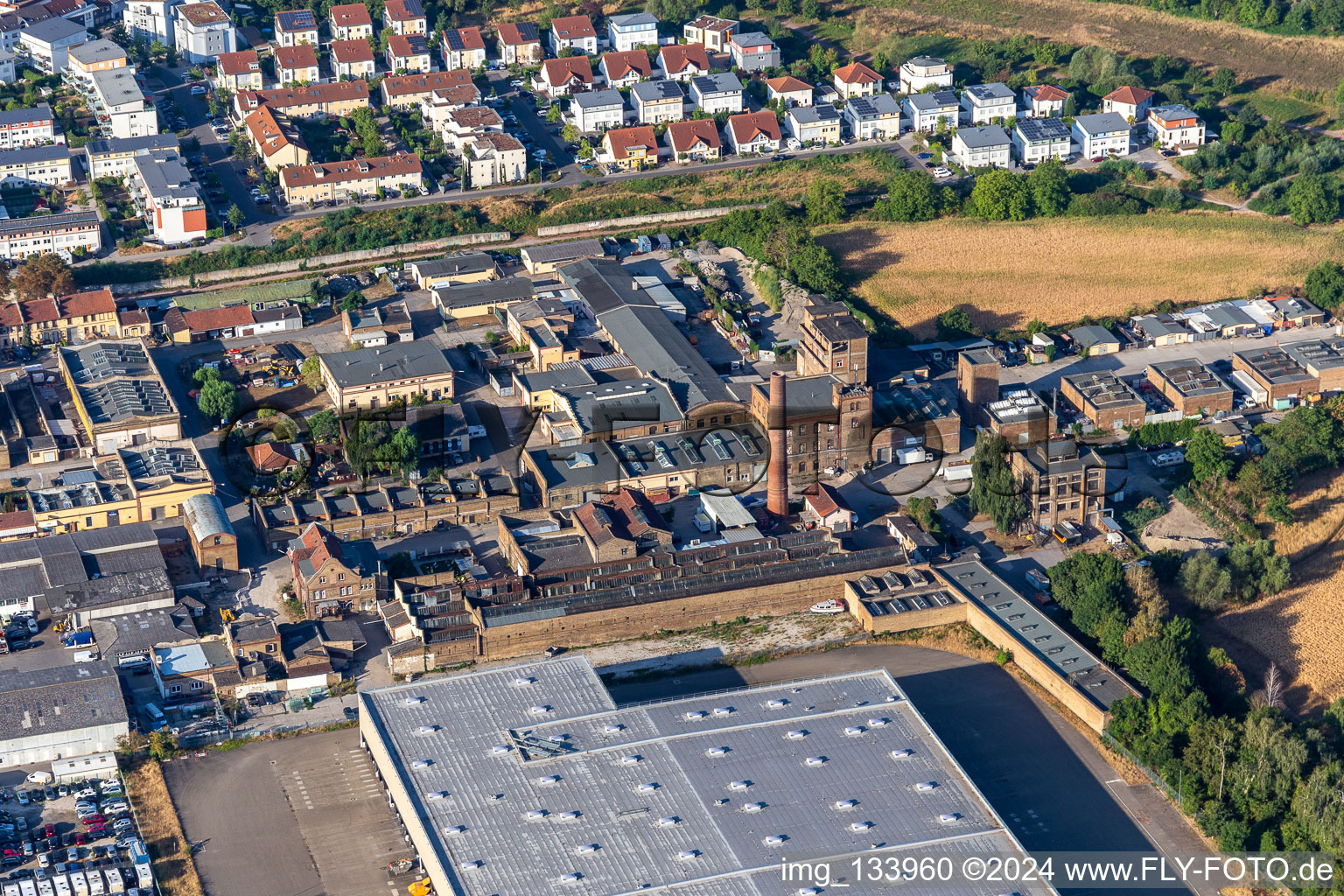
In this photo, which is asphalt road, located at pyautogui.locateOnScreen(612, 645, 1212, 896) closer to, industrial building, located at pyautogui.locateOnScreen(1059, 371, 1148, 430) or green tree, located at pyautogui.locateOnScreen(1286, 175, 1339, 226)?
industrial building, located at pyautogui.locateOnScreen(1059, 371, 1148, 430)

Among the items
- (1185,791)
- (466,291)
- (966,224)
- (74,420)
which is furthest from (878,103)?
Answer: (1185,791)

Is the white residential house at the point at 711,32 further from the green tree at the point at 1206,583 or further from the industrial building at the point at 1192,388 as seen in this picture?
the green tree at the point at 1206,583

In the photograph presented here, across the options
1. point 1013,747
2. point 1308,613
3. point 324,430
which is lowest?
point 1013,747

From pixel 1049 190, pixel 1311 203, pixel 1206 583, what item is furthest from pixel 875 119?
pixel 1206 583

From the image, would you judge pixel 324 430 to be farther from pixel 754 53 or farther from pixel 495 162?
pixel 754 53

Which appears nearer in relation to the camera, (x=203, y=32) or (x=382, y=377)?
(x=382, y=377)

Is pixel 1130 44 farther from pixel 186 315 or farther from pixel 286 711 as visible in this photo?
pixel 286 711
